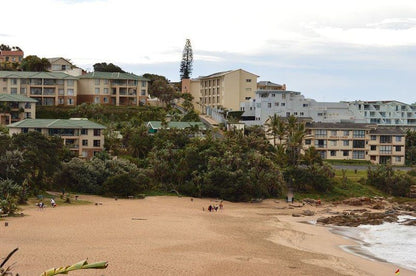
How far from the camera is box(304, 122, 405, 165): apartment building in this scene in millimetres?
75375

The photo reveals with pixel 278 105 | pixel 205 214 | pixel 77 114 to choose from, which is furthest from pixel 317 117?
pixel 205 214

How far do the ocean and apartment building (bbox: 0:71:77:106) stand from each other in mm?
51248

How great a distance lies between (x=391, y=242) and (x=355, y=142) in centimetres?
4244

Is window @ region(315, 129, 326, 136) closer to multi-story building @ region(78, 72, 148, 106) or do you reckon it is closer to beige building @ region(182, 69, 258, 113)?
beige building @ region(182, 69, 258, 113)

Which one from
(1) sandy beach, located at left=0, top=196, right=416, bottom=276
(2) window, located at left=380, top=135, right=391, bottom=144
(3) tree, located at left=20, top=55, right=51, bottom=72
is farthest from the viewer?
(3) tree, located at left=20, top=55, right=51, bottom=72

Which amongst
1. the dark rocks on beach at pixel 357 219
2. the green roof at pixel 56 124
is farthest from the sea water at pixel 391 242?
the green roof at pixel 56 124

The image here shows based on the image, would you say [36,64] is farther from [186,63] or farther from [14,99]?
[186,63]

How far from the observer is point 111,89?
273 feet

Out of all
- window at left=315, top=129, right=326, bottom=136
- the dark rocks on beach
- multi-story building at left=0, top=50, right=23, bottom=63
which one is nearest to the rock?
the dark rocks on beach

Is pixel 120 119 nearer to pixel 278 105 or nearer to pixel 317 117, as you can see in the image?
pixel 278 105

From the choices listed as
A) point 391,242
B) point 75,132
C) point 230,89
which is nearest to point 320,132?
point 230,89

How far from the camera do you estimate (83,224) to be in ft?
110

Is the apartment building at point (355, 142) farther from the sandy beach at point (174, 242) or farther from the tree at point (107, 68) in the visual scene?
the tree at point (107, 68)

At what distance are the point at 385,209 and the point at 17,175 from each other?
104 feet
